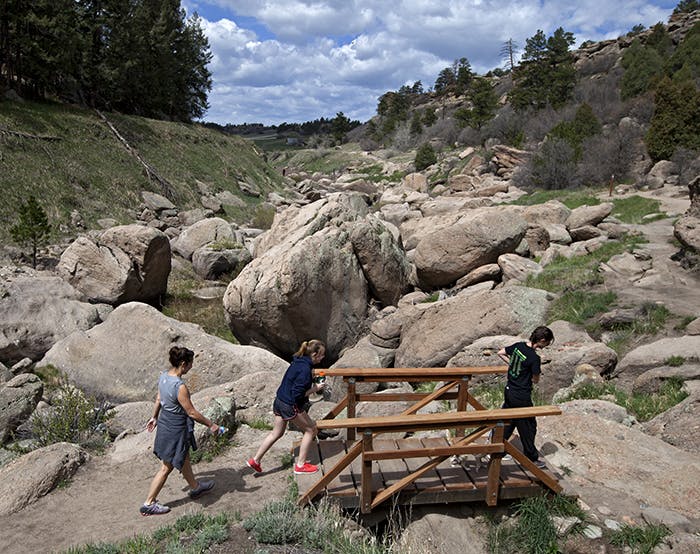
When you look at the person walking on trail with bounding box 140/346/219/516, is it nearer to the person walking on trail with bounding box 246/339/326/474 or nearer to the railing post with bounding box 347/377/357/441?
the person walking on trail with bounding box 246/339/326/474

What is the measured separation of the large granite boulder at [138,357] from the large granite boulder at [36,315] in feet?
5.84

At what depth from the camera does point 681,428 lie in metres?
7.05

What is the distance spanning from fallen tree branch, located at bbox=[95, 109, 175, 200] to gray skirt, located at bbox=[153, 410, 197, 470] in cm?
2914

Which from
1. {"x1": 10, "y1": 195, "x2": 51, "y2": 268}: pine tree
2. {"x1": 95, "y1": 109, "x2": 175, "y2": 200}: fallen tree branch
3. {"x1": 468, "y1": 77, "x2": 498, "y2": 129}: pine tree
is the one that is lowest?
{"x1": 10, "y1": 195, "x2": 51, "y2": 268}: pine tree

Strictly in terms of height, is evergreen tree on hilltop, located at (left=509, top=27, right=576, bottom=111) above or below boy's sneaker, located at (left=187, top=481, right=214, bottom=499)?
above

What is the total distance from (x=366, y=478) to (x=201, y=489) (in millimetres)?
2035

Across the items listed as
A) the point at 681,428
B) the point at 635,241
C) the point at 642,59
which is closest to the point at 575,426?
the point at 681,428

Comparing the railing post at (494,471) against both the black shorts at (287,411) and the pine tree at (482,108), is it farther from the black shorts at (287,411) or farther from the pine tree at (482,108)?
the pine tree at (482,108)

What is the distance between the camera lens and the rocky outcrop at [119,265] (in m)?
15.7

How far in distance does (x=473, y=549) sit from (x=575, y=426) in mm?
2602

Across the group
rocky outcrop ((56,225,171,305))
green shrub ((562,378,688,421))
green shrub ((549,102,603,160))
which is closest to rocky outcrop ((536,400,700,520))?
green shrub ((562,378,688,421))

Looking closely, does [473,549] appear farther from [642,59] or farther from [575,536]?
[642,59]

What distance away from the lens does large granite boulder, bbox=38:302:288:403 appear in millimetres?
10164

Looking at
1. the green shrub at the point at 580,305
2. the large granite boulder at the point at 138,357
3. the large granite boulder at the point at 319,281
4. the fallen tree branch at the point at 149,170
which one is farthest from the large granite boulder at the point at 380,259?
the fallen tree branch at the point at 149,170
